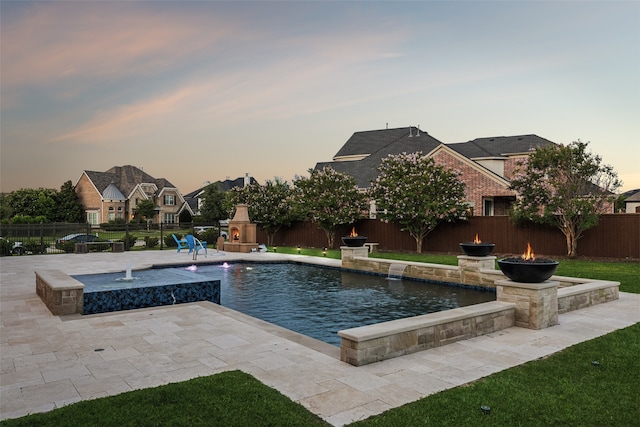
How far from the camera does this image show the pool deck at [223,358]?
4.21 metres

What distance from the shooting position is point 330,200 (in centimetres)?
2258

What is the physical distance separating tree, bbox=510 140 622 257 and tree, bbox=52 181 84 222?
1927 inches

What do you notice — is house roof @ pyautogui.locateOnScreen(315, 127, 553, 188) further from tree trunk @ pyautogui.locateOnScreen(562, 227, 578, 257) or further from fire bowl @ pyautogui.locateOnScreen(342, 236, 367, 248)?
fire bowl @ pyautogui.locateOnScreen(342, 236, 367, 248)

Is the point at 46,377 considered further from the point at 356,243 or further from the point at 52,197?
the point at 52,197

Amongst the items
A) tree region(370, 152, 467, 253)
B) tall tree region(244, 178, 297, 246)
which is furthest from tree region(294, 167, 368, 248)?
tree region(370, 152, 467, 253)

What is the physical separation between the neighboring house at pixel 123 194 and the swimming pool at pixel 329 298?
38.9 m

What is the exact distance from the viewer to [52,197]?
1999 inches

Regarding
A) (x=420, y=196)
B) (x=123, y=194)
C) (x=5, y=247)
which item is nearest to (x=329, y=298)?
(x=420, y=196)

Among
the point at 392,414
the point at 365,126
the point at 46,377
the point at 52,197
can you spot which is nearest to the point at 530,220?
the point at 392,414

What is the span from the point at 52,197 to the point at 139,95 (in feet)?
131

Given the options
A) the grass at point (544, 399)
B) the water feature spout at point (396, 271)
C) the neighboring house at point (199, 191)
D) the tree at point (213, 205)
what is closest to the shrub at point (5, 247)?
the water feature spout at point (396, 271)

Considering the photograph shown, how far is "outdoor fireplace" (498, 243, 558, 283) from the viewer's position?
21.9ft

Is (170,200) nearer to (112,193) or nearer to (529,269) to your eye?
→ (112,193)

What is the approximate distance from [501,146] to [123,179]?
42239 mm
